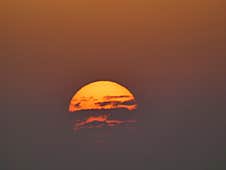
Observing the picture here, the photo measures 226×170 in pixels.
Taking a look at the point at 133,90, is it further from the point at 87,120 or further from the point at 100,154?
the point at 87,120

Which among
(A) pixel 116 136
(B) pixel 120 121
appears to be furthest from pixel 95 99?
(A) pixel 116 136

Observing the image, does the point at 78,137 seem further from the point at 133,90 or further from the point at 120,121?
the point at 120,121

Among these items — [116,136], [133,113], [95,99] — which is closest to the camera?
[95,99]

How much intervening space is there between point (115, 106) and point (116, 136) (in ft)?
2.73

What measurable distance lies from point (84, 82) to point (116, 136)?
50 centimetres

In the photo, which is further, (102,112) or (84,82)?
(84,82)

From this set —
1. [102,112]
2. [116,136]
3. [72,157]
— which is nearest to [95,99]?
[102,112]

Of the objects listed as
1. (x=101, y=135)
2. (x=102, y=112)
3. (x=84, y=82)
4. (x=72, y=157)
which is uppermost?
(x=84, y=82)

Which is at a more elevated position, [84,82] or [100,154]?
[84,82]

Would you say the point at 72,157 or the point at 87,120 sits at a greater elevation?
the point at 87,120

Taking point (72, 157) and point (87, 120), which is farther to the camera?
point (72, 157)

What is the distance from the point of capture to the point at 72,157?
9.84ft

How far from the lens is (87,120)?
7.12 feet

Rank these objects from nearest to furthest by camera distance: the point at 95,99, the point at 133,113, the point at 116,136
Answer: the point at 95,99
the point at 133,113
the point at 116,136
